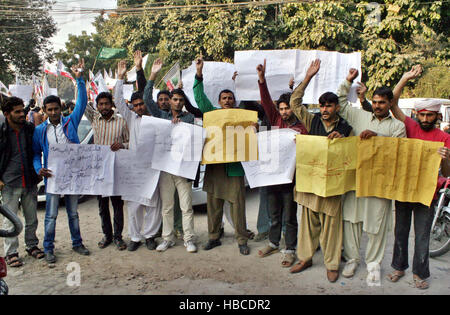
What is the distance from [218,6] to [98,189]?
1299 centimetres

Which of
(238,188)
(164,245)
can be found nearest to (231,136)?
(238,188)

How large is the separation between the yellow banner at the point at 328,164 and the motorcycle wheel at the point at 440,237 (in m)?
1.50

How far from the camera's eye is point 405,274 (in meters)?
3.93

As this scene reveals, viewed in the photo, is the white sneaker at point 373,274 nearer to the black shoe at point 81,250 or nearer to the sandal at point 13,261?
the black shoe at point 81,250

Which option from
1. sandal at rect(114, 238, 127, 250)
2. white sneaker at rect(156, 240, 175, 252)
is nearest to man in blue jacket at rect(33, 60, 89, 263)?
sandal at rect(114, 238, 127, 250)

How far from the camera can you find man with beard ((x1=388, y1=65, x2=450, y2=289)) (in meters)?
3.52

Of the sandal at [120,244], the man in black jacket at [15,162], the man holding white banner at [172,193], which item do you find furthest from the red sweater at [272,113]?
the man in black jacket at [15,162]

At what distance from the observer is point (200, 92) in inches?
180

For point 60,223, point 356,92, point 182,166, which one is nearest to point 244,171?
point 182,166

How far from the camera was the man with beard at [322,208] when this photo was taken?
3773 mm

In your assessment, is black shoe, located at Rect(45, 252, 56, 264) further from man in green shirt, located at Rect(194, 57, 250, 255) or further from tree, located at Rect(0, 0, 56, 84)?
tree, located at Rect(0, 0, 56, 84)

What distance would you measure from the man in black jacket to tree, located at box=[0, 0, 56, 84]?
1785 cm

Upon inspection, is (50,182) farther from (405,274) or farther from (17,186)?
(405,274)

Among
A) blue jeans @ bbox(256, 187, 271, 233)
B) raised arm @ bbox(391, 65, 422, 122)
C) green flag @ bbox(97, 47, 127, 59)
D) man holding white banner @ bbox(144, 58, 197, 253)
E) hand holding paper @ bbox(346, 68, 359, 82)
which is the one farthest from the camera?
green flag @ bbox(97, 47, 127, 59)
